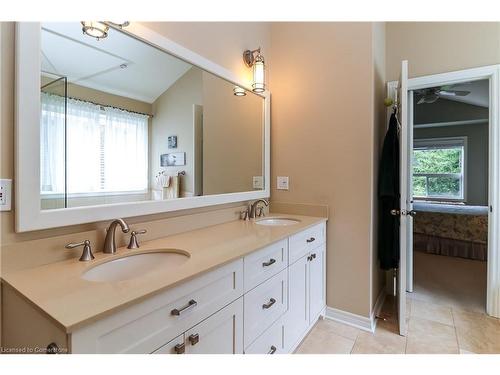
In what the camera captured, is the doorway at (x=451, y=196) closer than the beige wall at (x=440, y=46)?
No

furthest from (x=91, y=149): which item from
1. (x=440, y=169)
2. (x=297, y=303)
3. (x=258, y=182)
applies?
(x=440, y=169)

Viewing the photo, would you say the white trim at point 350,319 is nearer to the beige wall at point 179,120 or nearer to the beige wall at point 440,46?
the beige wall at point 179,120

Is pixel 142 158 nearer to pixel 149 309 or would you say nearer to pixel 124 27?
pixel 124 27

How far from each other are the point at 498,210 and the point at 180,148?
2595 mm

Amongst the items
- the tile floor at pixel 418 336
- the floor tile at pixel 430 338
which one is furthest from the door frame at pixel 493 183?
the floor tile at pixel 430 338

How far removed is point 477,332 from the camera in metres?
1.96

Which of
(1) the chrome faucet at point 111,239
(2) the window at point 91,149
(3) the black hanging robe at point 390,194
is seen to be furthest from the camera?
(3) the black hanging robe at point 390,194

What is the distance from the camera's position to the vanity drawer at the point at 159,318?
698mm

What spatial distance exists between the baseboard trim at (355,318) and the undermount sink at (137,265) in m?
1.53

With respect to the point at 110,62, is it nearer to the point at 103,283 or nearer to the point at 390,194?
the point at 103,283

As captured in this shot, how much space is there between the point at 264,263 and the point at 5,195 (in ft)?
3.68

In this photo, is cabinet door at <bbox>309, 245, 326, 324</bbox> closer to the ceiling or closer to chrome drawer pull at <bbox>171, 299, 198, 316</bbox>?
chrome drawer pull at <bbox>171, 299, 198, 316</bbox>

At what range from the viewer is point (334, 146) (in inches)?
82.4
